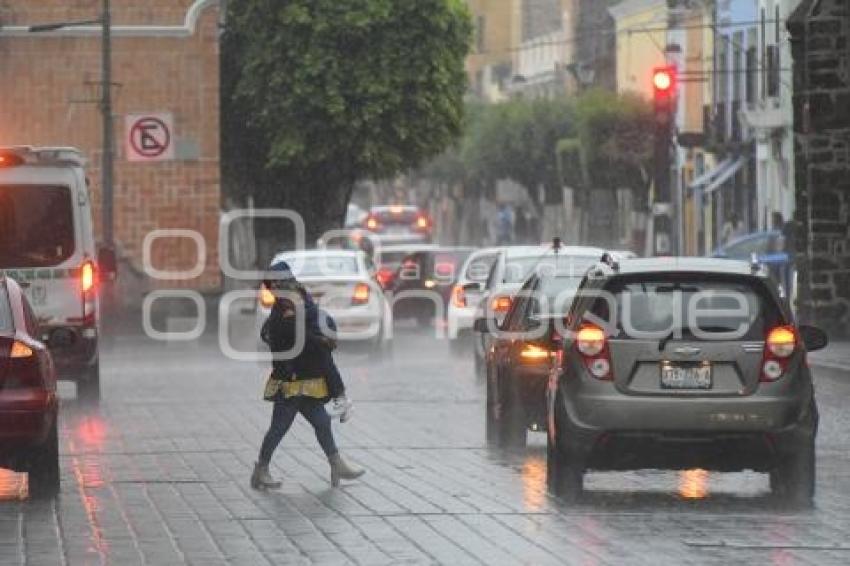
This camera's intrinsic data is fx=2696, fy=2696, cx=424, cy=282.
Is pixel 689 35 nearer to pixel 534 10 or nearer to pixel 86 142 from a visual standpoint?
pixel 86 142

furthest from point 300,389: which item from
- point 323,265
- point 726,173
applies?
point 726,173

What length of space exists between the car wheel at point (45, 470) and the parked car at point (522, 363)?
168 inches

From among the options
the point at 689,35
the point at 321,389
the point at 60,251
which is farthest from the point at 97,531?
the point at 689,35

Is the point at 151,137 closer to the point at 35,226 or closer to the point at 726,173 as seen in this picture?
the point at 35,226

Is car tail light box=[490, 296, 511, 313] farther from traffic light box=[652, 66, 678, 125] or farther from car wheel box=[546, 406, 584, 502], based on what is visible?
traffic light box=[652, 66, 678, 125]

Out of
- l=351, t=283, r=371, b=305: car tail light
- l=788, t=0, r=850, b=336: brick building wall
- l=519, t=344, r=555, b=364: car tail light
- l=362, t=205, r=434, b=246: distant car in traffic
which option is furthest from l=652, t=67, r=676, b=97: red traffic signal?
l=362, t=205, r=434, b=246: distant car in traffic

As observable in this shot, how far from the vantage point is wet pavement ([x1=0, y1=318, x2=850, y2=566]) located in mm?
13906

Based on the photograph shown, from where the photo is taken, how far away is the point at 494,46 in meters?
126

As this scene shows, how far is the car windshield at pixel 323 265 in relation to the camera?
36.2m

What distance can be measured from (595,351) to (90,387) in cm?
1165

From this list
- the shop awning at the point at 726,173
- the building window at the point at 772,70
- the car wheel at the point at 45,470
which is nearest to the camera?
the car wheel at the point at 45,470

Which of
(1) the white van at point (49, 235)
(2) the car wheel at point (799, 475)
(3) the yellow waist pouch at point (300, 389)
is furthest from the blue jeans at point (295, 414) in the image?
(1) the white van at point (49, 235)

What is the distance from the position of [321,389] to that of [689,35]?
58848 mm

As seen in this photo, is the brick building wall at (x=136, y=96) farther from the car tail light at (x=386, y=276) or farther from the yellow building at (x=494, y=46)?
the yellow building at (x=494, y=46)
